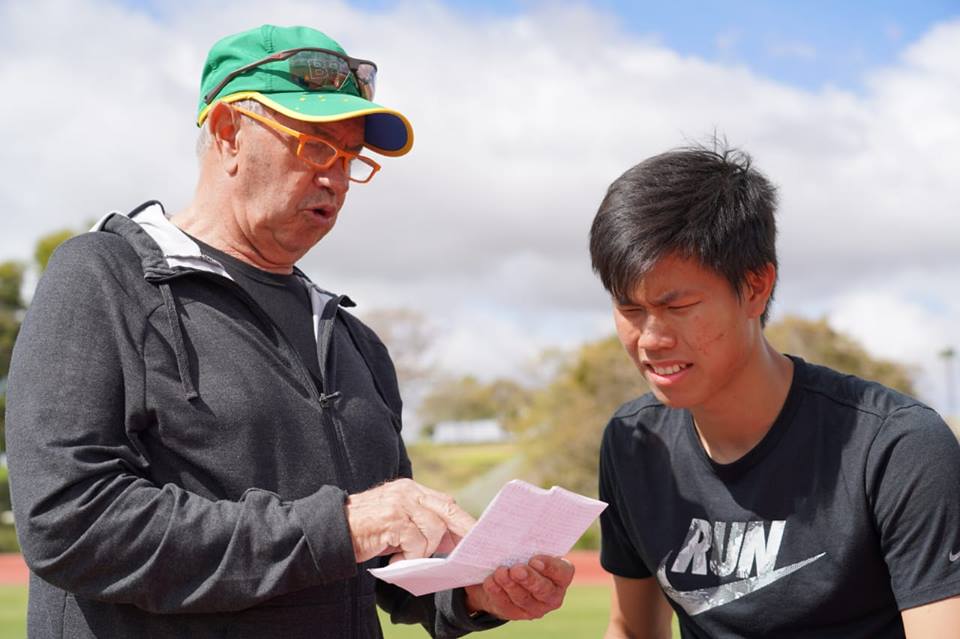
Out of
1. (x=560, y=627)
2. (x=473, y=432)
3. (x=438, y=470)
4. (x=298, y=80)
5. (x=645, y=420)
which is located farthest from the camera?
(x=473, y=432)

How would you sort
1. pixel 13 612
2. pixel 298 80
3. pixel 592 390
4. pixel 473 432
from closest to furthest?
pixel 298 80 < pixel 13 612 < pixel 592 390 < pixel 473 432

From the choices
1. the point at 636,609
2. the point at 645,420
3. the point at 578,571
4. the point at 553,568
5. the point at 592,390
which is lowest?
the point at 578,571

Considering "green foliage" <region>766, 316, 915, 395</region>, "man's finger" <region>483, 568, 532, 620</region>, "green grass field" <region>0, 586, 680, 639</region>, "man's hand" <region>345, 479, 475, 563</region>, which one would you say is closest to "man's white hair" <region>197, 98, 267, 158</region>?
"man's hand" <region>345, 479, 475, 563</region>

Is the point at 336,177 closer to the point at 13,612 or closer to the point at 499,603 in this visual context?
the point at 499,603

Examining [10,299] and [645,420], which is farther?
[10,299]

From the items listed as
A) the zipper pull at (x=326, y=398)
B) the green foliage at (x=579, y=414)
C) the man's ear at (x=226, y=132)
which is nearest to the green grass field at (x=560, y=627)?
the zipper pull at (x=326, y=398)

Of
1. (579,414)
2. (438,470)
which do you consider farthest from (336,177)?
(438,470)

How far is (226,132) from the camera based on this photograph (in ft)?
10.8

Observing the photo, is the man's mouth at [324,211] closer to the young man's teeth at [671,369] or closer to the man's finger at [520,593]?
the young man's teeth at [671,369]

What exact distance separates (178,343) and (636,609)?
166cm

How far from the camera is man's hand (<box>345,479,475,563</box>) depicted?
271 cm

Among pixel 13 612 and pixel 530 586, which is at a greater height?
pixel 530 586

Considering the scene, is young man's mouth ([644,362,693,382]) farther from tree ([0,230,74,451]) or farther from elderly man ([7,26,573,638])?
tree ([0,230,74,451])

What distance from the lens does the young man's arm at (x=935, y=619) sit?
9.12ft
